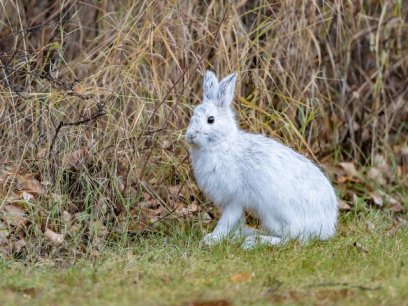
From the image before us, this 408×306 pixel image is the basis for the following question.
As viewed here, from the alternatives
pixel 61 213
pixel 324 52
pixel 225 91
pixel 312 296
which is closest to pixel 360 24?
pixel 324 52

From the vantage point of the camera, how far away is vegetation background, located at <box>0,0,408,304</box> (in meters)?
5.78

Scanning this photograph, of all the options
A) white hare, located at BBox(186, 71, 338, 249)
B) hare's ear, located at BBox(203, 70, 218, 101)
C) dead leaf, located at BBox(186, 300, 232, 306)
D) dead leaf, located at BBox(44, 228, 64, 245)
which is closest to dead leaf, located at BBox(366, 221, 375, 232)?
white hare, located at BBox(186, 71, 338, 249)

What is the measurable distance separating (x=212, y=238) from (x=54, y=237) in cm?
92

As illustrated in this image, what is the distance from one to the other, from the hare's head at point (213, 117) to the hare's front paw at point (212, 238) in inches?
21.4

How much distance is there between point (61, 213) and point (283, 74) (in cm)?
219

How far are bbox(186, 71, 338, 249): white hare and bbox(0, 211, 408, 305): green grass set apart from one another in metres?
0.17

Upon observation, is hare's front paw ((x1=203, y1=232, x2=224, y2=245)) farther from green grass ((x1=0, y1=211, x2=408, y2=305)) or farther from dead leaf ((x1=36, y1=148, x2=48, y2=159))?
dead leaf ((x1=36, y1=148, x2=48, y2=159))

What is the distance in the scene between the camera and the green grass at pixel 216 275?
430 centimetres

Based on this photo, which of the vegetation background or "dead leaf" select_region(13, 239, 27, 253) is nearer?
"dead leaf" select_region(13, 239, 27, 253)

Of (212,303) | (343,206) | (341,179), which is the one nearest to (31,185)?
(212,303)

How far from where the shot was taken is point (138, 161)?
6.08 metres

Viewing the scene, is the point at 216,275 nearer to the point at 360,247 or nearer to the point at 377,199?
the point at 360,247

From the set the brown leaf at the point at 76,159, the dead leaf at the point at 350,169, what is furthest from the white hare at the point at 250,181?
the dead leaf at the point at 350,169

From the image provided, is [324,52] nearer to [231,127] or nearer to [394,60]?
[394,60]
